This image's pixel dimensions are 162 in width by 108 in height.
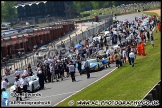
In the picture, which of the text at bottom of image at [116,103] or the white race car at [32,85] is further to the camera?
the white race car at [32,85]

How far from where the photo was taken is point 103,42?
52.3 meters

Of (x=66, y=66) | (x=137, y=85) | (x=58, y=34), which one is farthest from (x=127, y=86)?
(x=58, y=34)

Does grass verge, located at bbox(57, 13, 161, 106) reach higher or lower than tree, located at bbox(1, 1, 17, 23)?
lower

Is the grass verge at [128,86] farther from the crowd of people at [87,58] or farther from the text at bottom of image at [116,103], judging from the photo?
the crowd of people at [87,58]

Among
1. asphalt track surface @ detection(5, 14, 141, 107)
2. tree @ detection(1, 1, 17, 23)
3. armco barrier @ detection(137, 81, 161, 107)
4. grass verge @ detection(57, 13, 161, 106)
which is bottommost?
asphalt track surface @ detection(5, 14, 141, 107)

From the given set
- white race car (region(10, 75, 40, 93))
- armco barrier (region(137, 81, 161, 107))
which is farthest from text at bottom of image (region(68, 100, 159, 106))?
white race car (region(10, 75, 40, 93))

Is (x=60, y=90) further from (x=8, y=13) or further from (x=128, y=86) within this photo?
(x=8, y=13)

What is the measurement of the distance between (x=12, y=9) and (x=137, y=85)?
14345cm

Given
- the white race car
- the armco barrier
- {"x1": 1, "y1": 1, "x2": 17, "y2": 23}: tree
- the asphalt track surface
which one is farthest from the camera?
{"x1": 1, "y1": 1, "x2": 17, "y2": 23}: tree

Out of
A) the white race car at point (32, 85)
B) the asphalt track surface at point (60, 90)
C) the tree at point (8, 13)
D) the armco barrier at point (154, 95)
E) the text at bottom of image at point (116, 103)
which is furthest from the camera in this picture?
the tree at point (8, 13)

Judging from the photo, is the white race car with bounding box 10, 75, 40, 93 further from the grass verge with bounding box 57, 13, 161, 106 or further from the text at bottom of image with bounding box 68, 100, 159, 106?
the text at bottom of image with bounding box 68, 100, 159, 106

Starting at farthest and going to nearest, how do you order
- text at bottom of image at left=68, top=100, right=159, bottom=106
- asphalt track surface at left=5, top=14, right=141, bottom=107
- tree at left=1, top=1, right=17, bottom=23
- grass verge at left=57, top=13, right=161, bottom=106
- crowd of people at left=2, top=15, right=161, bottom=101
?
1. tree at left=1, top=1, right=17, bottom=23
2. crowd of people at left=2, top=15, right=161, bottom=101
3. asphalt track surface at left=5, top=14, right=141, bottom=107
4. grass verge at left=57, top=13, right=161, bottom=106
5. text at bottom of image at left=68, top=100, right=159, bottom=106

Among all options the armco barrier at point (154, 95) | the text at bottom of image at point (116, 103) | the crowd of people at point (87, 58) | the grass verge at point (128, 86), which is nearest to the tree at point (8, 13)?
the crowd of people at point (87, 58)

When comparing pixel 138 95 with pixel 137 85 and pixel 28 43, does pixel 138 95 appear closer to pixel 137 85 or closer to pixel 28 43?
pixel 137 85
